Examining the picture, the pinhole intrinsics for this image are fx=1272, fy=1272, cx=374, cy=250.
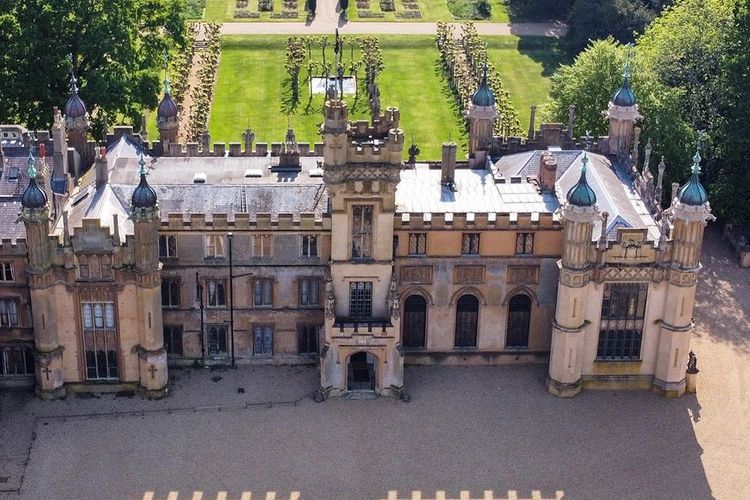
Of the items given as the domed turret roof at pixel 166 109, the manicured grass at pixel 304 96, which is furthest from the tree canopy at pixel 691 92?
the domed turret roof at pixel 166 109

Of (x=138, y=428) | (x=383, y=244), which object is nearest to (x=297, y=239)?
(x=383, y=244)

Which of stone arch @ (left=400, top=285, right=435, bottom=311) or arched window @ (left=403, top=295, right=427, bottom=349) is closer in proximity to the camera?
stone arch @ (left=400, top=285, right=435, bottom=311)

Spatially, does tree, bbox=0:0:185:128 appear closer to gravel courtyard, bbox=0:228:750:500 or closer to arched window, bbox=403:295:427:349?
gravel courtyard, bbox=0:228:750:500

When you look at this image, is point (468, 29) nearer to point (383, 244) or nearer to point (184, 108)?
point (184, 108)

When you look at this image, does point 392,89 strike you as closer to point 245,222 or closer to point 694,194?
point 245,222

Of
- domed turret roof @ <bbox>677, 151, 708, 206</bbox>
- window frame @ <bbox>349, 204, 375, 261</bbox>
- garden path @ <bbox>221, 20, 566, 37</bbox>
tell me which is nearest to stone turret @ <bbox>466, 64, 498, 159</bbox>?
window frame @ <bbox>349, 204, 375, 261</bbox>

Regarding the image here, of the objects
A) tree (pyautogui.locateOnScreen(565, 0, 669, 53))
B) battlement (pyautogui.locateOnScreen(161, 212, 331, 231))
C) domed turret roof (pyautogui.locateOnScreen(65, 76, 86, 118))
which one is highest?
tree (pyautogui.locateOnScreen(565, 0, 669, 53))
